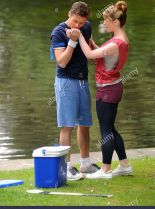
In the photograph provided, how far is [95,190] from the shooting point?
8.18 m

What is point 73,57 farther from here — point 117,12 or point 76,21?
point 117,12

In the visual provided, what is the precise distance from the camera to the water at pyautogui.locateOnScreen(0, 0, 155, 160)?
12.0 meters

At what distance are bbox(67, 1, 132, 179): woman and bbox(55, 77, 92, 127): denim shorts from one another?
182 mm

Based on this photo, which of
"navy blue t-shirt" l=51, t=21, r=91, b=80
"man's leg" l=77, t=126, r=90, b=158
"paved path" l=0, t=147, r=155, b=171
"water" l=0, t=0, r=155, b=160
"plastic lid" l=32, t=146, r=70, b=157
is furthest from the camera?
"water" l=0, t=0, r=155, b=160

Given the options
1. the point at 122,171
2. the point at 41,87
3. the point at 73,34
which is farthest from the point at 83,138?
the point at 41,87

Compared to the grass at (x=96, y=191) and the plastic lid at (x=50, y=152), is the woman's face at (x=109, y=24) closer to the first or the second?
the plastic lid at (x=50, y=152)

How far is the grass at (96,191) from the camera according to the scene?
756 centimetres

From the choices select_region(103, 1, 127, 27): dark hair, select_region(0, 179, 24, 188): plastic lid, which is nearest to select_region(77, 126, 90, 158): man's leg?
select_region(0, 179, 24, 188): plastic lid

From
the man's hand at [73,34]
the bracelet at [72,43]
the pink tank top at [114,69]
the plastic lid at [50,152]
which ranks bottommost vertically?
the plastic lid at [50,152]

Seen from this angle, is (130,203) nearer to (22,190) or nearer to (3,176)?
(22,190)

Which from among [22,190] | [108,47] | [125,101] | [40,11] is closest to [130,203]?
[22,190]

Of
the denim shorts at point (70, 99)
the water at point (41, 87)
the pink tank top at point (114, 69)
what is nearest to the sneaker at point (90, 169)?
the denim shorts at point (70, 99)

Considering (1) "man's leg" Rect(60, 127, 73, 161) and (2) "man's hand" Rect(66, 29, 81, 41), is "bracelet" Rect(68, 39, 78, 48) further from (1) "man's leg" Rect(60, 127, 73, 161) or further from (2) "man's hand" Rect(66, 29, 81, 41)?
(1) "man's leg" Rect(60, 127, 73, 161)

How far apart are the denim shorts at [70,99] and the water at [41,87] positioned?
7.64 feet
